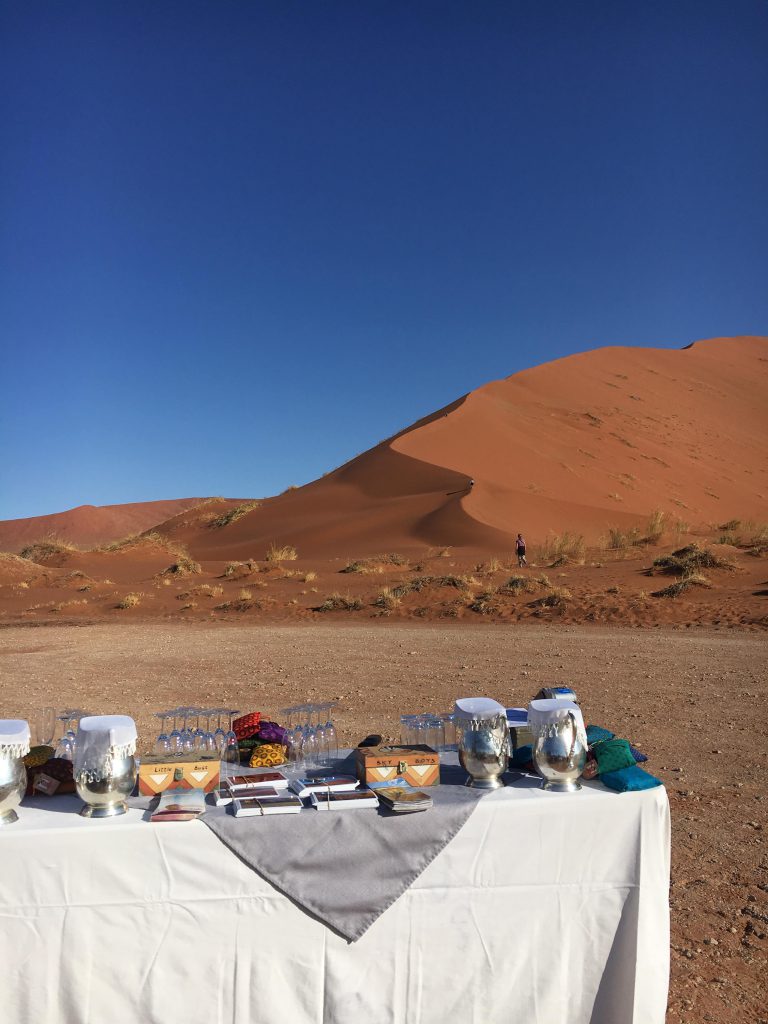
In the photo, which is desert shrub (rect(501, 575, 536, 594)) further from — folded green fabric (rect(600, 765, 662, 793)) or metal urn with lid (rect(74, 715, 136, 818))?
metal urn with lid (rect(74, 715, 136, 818))

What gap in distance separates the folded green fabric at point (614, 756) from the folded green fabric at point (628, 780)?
29mm

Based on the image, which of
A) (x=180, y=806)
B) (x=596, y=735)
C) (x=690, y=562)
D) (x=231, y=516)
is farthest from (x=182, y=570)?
(x=180, y=806)

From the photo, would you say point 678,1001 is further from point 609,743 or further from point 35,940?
point 35,940

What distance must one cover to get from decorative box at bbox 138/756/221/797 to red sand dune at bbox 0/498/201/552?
125091mm

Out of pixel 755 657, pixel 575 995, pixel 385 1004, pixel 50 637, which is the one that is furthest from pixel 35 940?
pixel 50 637

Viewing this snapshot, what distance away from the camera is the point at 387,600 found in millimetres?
18969

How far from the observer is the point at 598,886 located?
10.1 ft

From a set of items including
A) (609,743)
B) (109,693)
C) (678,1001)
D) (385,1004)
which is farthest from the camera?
(109,693)

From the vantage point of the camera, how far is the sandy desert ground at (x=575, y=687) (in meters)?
4.18

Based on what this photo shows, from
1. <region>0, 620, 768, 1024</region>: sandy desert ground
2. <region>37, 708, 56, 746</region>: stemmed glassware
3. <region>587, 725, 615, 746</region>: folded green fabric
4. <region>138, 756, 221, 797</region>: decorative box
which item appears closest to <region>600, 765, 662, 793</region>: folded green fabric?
<region>587, 725, 615, 746</region>: folded green fabric

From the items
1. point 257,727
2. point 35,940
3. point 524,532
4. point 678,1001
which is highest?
point 524,532

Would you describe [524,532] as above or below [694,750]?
above

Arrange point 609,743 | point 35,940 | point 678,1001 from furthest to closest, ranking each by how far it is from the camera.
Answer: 1. point 678,1001
2. point 609,743
3. point 35,940

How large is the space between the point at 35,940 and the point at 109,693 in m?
7.62
